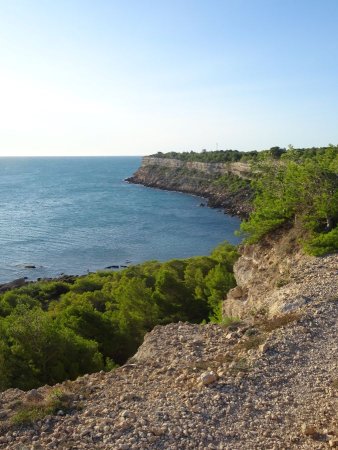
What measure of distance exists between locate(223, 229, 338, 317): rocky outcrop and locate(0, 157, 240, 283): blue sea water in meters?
39.0

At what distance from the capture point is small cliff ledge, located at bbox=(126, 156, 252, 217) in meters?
107

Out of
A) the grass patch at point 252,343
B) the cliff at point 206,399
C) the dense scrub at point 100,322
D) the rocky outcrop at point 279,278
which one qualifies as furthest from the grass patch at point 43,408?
the rocky outcrop at point 279,278

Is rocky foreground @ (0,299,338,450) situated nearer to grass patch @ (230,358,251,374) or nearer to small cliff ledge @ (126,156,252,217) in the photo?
grass patch @ (230,358,251,374)

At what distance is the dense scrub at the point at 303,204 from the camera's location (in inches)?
838

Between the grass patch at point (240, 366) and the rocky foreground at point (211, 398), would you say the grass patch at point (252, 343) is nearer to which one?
the rocky foreground at point (211, 398)

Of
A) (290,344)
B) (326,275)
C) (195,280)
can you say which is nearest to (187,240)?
(195,280)

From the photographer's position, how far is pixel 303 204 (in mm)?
23422

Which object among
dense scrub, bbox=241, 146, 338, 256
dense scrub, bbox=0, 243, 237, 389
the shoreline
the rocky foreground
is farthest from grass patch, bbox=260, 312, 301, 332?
the shoreline

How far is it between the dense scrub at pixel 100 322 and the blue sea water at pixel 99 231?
23264 millimetres

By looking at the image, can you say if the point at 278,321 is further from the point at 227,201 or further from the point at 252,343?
the point at 227,201

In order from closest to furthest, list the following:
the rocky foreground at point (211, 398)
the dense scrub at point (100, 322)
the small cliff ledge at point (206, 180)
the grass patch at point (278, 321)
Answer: the rocky foreground at point (211, 398) < the grass patch at point (278, 321) < the dense scrub at point (100, 322) < the small cliff ledge at point (206, 180)

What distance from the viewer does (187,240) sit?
74.2m

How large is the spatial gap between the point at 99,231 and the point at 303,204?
62962 millimetres

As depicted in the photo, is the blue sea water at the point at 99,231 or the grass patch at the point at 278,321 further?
the blue sea water at the point at 99,231
